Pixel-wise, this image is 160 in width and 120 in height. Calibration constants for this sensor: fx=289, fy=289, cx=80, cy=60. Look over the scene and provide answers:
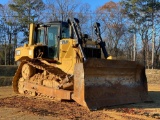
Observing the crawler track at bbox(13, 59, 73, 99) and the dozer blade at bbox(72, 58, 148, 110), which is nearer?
the dozer blade at bbox(72, 58, 148, 110)

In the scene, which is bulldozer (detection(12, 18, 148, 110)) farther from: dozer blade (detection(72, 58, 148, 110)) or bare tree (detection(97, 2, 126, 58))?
bare tree (detection(97, 2, 126, 58))

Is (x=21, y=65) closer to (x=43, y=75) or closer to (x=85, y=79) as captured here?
(x=43, y=75)

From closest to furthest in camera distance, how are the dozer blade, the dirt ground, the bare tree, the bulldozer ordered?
the dirt ground
the dozer blade
the bulldozer
the bare tree

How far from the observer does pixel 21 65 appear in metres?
11.7

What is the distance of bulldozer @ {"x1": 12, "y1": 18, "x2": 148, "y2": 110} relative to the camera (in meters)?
8.32

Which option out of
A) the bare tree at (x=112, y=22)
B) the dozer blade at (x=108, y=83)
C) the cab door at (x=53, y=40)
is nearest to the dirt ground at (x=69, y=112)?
the dozer blade at (x=108, y=83)

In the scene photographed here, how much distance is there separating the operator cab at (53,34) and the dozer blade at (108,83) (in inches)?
96.6

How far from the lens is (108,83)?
28.7ft

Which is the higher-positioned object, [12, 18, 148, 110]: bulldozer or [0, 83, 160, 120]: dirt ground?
[12, 18, 148, 110]: bulldozer

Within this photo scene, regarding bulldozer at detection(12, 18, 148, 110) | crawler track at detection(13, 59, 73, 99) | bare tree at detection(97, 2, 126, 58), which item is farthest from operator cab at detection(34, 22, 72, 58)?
bare tree at detection(97, 2, 126, 58)

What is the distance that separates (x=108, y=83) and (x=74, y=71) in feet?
3.73

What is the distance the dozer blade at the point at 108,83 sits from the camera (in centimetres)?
816

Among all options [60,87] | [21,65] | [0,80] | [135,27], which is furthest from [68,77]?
[135,27]

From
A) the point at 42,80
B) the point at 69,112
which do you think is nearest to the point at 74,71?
the point at 69,112
